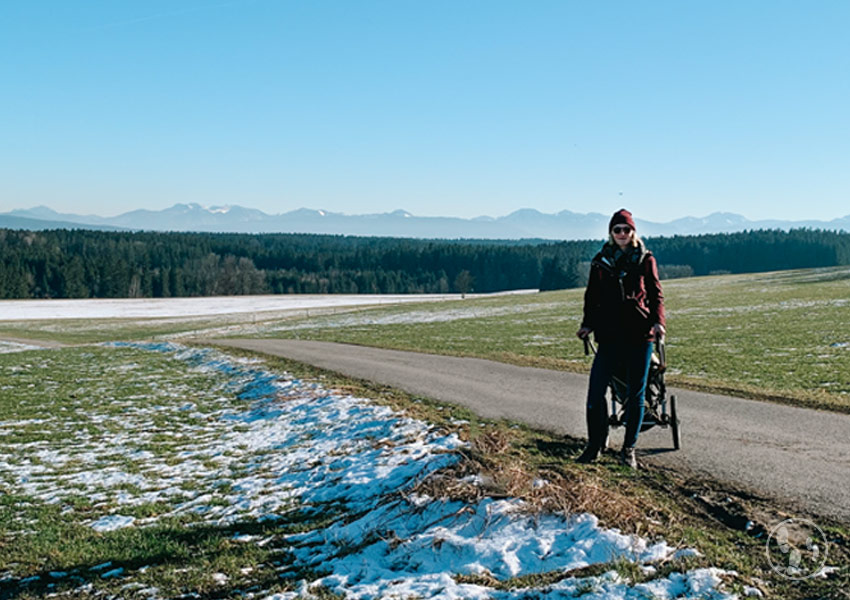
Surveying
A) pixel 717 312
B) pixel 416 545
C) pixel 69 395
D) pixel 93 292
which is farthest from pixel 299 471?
pixel 93 292

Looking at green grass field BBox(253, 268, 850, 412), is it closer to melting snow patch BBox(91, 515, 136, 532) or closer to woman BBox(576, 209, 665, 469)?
woman BBox(576, 209, 665, 469)

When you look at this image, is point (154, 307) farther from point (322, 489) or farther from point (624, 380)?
point (624, 380)

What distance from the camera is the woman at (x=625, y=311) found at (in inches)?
270

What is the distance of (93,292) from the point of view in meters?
121

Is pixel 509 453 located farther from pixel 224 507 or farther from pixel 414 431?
pixel 224 507

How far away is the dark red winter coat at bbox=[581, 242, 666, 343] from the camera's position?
686 centimetres

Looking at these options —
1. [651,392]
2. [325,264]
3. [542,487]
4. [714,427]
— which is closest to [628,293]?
[651,392]

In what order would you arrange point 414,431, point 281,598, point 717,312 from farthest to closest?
point 717,312
point 414,431
point 281,598

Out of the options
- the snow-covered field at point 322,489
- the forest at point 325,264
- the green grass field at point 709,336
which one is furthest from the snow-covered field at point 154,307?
the snow-covered field at point 322,489

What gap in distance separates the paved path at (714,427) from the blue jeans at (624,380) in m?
0.89

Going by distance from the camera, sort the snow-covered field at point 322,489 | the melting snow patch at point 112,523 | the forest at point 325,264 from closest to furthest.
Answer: the snow-covered field at point 322,489
the melting snow patch at point 112,523
the forest at point 325,264

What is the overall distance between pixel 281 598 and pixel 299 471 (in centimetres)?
397

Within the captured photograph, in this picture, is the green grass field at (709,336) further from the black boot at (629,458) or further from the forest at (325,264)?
the forest at (325,264)

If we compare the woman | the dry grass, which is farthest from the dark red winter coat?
the dry grass
